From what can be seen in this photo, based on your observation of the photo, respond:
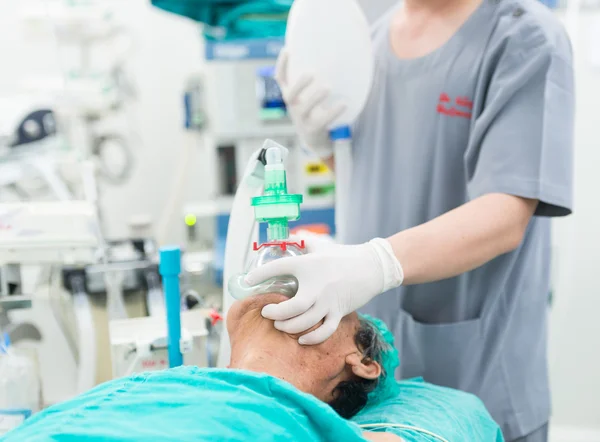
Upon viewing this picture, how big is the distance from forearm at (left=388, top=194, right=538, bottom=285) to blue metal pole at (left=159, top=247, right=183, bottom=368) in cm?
37

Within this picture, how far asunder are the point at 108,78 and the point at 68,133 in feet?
1.18

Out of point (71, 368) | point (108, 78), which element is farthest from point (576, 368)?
point (108, 78)

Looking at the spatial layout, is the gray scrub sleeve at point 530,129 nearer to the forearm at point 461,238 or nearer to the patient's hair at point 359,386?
the forearm at point 461,238

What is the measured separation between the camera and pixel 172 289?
1107 mm

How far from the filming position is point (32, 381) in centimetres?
122

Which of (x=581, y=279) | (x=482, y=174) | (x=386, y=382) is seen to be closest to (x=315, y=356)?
(x=386, y=382)

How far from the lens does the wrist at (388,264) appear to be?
1.09 meters

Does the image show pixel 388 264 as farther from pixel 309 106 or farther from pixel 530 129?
pixel 309 106

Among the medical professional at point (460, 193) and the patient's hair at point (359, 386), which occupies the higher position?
the medical professional at point (460, 193)

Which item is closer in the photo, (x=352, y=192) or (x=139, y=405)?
(x=139, y=405)

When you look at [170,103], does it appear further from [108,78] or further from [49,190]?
[49,190]

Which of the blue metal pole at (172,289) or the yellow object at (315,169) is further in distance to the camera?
the yellow object at (315,169)

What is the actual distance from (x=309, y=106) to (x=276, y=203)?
498 millimetres

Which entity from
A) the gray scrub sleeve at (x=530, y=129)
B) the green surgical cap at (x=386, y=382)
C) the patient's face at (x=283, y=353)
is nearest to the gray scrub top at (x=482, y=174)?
the gray scrub sleeve at (x=530, y=129)
